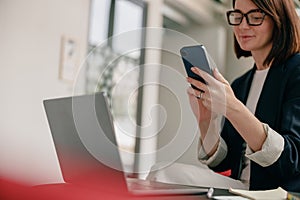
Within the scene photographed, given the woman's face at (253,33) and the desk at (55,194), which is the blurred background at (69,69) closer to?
the woman's face at (253,33)

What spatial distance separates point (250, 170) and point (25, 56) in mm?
1644

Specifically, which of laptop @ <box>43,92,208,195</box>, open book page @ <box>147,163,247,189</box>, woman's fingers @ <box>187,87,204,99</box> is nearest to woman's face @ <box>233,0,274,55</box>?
woman's fingers @ <box>187,87,204,99</box>

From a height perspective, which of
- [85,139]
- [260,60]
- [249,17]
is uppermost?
[249,17]

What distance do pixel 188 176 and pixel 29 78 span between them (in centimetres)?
154

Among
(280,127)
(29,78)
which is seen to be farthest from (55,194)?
(29,78)

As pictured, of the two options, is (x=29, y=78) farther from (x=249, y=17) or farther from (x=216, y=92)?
(x=216, y=92)

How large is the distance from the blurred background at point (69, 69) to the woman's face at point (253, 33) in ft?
1.17

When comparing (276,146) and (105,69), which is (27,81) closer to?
(105,69)

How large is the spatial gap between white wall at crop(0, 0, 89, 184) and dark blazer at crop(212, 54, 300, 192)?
1.18m

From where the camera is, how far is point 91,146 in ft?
2.78

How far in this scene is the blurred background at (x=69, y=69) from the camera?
2.16m

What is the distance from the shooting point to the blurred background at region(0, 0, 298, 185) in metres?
2.16

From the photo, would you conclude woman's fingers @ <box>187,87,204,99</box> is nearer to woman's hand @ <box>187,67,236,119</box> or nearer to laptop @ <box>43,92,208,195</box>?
woman's hand @ <box>187,67,236,119</box>

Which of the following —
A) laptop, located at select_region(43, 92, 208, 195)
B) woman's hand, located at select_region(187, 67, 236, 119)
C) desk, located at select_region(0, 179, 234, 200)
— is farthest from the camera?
woman's hand, located at select_region(187, 67, 236, 119)
